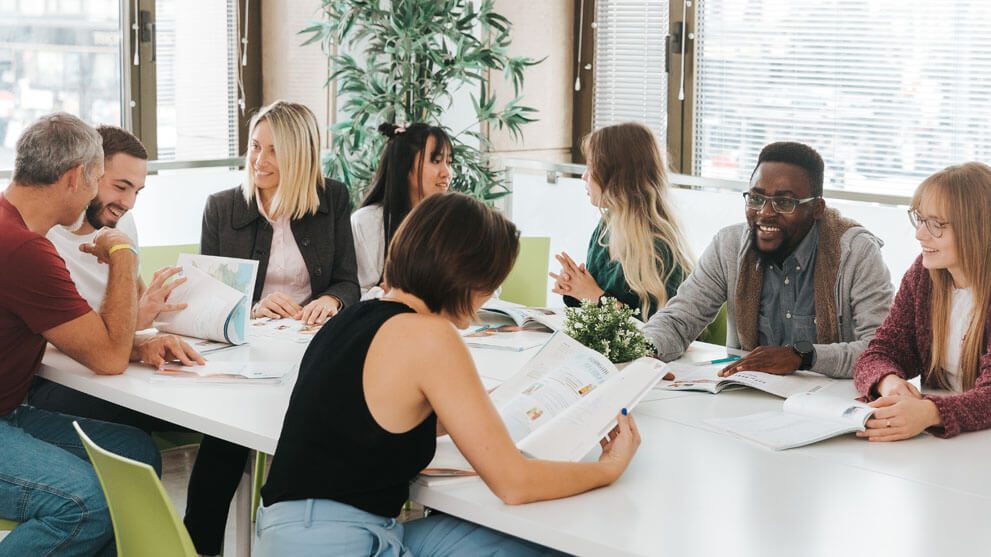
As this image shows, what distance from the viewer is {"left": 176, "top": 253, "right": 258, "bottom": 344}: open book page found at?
2.85 m

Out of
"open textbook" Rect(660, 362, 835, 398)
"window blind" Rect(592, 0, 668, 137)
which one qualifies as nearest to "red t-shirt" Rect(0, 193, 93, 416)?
"open textbook" Rect(660, 362, 835, 398)

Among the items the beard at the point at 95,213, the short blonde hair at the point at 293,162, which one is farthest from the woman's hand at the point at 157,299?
the short blonde hair at the point at 293,162

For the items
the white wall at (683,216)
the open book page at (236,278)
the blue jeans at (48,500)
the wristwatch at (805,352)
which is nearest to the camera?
the blue jeans at (48,500)

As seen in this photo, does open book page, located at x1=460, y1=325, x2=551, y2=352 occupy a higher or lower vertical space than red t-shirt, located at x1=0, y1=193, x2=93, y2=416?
lower

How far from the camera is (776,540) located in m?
1.67

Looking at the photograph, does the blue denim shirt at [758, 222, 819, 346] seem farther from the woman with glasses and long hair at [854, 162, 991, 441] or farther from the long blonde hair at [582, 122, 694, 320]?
the long blonde hair at [582, 122, 694, 320]

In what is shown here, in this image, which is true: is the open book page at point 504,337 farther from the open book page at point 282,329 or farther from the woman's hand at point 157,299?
the woman's hand at point 157,299

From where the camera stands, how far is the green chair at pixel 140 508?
169cm

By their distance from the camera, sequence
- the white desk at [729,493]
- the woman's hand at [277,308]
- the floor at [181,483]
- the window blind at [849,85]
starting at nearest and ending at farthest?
the white desk at [729,493]
the woman's hand at [277,308]
the floor at [181,483]
the window blind at [849,85]

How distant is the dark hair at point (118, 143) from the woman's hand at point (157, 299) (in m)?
0.41

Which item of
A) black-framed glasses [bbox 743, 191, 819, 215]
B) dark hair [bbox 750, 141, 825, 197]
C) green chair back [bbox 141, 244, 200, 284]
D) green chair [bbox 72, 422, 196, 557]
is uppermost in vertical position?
dark hair [bbox 750, 141, 825, 197]

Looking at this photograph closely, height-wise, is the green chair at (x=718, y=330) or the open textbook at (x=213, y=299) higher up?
the open textbook at (x=213, y=299)

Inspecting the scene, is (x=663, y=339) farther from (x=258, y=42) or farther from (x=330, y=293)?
(x=258, y=42)

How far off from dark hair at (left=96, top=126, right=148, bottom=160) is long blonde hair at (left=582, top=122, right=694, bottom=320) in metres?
1.56
